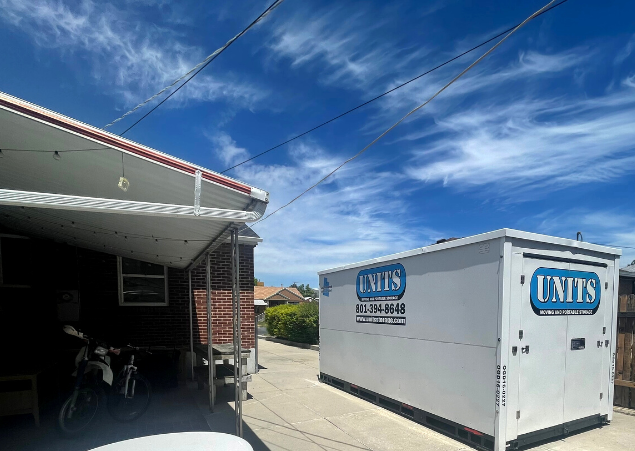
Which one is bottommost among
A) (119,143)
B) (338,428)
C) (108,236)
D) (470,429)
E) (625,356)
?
(338,428)

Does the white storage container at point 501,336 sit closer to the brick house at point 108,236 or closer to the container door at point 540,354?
the container door at point 540,354

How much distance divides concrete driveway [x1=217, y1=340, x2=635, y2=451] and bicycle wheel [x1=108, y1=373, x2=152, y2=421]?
1040mm

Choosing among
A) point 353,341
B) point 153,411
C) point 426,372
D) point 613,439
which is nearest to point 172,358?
point 153,411

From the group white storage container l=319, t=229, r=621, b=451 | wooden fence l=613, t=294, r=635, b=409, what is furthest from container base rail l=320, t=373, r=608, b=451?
wooden fence l=613, t=294, r=635, b=409

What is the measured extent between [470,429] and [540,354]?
1270mm

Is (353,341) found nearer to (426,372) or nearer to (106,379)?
(426,372)

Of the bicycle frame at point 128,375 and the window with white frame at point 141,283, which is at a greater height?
the window with white frame at point 141,283

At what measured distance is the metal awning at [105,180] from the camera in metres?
2.57

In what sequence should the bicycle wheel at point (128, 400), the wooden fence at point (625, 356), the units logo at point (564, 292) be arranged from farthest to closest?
the wooden fence at point (625, 356) → the bicycle wheel at point (128, 400) → the units logo at point (564, 292)

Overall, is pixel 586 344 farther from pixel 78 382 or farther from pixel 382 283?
pixel 78 382

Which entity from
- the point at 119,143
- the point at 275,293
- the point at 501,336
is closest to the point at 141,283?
the point at 119,143

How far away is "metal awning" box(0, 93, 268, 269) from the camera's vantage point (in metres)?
2.57

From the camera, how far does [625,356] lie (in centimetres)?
630

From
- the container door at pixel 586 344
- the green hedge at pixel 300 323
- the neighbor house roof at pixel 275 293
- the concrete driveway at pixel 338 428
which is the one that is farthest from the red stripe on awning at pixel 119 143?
the neighbor house roof at pixel 275 293
